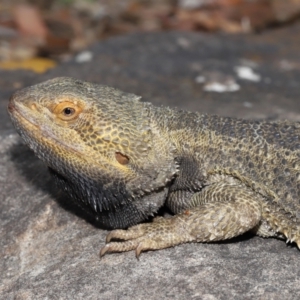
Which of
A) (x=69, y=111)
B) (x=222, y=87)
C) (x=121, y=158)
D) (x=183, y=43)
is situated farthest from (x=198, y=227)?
(x=183, y=43)

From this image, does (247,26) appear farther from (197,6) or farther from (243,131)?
(243,131)

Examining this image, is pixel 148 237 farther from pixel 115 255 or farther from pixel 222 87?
pixel 222 87

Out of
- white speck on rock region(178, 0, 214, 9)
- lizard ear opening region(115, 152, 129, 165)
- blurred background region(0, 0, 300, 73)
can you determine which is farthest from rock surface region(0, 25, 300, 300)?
white speck on rock region(178, 0, 214, 9)

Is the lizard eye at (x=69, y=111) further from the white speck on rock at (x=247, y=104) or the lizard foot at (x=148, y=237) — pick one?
the white speck on rock at (x=247, y=104)

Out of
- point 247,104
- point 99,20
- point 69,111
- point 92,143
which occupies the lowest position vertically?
point 99,20

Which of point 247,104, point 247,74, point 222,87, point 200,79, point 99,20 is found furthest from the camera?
point 99,20

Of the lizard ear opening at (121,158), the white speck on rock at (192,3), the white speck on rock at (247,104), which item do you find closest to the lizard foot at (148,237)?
the lizard ear opening at (121,158)

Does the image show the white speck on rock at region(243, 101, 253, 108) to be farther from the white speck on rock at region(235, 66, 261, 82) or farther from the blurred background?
the blurred background
